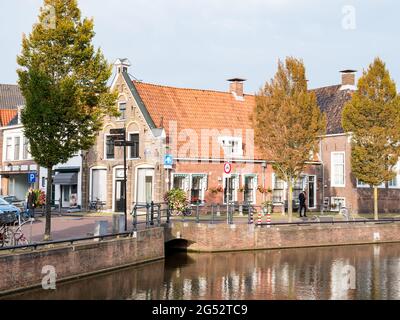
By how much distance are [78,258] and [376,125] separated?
67.8 feet

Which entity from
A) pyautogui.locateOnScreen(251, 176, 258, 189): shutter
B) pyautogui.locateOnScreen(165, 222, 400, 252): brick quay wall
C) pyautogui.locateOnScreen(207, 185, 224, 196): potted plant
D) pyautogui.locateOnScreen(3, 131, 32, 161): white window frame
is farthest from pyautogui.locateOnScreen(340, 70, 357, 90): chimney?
pyautogui.locateOnScreen(3, 131, 32, 161): white window frame

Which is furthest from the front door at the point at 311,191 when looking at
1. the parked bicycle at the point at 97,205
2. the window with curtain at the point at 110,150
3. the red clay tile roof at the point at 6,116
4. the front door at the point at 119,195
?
the red clay tile roof at the point at 6,116

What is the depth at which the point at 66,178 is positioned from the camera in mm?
41844

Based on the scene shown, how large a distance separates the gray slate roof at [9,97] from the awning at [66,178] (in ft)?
106

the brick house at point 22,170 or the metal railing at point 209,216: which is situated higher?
the brick house at point 22,170

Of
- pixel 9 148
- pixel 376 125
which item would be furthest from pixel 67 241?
pixel 9 148

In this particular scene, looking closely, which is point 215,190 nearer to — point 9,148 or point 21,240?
point 21,240

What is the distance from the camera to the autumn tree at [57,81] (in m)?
21.5

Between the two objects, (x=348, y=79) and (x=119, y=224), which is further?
(x=348, y=79)

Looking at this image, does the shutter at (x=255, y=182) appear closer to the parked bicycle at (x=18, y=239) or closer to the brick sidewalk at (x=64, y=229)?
the brick sidewalk at (x=64, y=229)

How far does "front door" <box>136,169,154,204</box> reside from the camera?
37250 millimetres

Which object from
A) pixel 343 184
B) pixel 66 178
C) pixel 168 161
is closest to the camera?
pixel 168 161
